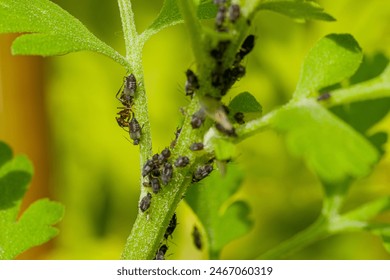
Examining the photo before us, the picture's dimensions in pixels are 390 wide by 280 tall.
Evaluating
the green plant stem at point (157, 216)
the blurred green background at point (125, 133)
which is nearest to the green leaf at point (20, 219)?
the green plant stem at point (157, 216)

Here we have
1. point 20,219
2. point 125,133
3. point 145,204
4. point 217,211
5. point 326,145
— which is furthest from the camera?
point 125,133

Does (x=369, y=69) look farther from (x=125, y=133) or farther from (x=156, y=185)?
(x=125, y=133)

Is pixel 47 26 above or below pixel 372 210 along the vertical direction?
above

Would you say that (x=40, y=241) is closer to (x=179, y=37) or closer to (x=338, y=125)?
(x=338, y=125)

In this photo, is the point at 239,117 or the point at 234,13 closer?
the point at 234,13

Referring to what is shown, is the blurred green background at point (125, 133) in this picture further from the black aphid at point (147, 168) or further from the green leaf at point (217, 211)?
the black aphid at point (147, 168)

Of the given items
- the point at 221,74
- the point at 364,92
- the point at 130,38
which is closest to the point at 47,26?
the point at 130,38

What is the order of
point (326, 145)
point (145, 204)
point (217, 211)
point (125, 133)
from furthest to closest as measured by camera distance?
point (125, 133) < point (217, 211) < point (145, 204) < point (326, 145)
